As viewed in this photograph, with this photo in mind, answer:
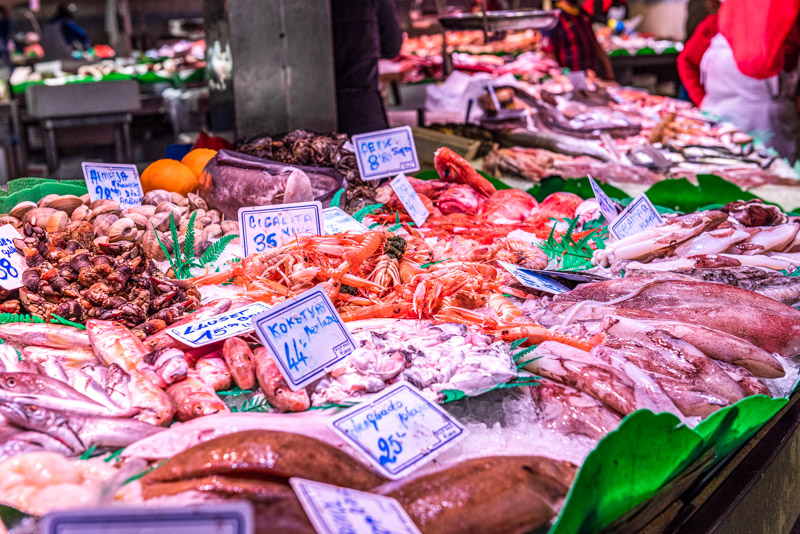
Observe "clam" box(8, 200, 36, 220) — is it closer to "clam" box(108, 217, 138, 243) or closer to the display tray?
"clam" box(108, 217, 138, 243)

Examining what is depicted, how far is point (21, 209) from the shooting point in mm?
2531

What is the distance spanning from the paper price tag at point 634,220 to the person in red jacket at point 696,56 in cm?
518

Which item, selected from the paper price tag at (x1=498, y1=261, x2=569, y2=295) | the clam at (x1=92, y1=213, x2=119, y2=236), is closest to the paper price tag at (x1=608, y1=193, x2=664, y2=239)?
the paper price tag at (x1=498, y1=261, x2=569, y2=295)

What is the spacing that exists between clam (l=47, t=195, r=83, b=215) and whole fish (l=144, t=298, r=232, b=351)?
0.94m

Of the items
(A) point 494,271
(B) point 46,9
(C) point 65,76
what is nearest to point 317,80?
(A) point 494,271

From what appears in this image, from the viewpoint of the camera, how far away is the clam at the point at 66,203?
2.62m

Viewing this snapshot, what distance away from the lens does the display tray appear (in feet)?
16.8

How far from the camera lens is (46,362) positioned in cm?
165

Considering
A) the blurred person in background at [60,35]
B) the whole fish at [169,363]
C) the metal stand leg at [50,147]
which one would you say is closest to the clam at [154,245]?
the whole fish at [169,363]

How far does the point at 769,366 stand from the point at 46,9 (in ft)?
50.9

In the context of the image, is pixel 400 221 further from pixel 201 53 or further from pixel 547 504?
pixel 201 53

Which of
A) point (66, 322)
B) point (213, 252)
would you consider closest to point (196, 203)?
point (213, 252)

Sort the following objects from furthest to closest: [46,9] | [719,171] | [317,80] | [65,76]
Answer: [46,9] → [65,76] → [719,171] → [317,80]

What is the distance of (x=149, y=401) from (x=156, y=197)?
1660mm
